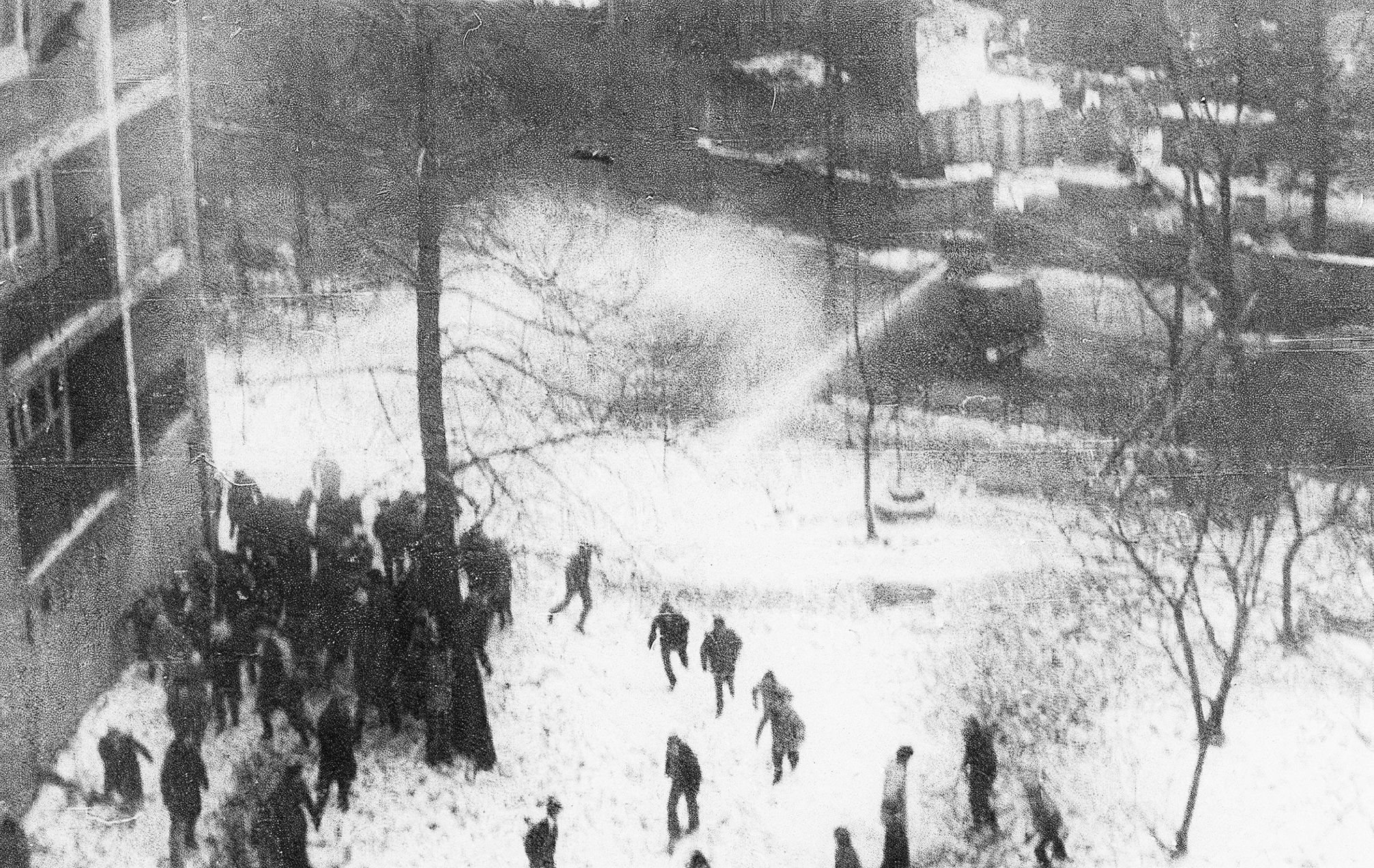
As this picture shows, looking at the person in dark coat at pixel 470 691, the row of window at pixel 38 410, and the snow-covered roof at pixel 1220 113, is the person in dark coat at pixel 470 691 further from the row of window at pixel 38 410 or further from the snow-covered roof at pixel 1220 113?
the snow-covered roof at pixel 1220 113

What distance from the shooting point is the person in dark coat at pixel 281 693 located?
4027 mm

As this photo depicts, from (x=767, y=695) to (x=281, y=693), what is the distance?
1487mm

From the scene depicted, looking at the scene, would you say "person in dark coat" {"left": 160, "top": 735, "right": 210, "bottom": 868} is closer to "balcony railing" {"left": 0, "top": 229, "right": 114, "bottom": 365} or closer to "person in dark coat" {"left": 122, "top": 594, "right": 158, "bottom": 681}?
"person in dark coat" {"left": 122, "top": 594, "right": 158, "bottom": 681}

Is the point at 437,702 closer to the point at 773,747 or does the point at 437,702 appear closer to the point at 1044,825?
the point at 773,747

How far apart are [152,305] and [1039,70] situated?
2.79 metres

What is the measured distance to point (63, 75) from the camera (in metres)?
3.92

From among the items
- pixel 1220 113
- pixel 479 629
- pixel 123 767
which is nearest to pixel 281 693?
pixel 123 767

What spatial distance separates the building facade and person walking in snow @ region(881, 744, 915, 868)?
7.34 ft

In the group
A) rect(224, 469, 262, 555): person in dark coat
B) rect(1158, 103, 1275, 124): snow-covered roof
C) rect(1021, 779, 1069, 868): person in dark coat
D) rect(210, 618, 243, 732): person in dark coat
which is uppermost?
rect(1158, 103, 1275, 124): snow-covered roof

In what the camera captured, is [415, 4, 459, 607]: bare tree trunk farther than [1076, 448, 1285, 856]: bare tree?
No

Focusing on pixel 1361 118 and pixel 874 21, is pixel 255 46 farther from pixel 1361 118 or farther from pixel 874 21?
pixel 1361 118

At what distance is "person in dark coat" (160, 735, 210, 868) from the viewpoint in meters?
4.00

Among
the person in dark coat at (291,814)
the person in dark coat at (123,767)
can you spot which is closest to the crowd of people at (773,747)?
the person in dark coat at (291,814)

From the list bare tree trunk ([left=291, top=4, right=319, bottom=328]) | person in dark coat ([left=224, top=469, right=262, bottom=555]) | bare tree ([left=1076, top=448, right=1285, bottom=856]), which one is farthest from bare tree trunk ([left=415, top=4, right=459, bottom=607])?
bare tree ([left=1076, top=448, right=1285, bottom=856])
